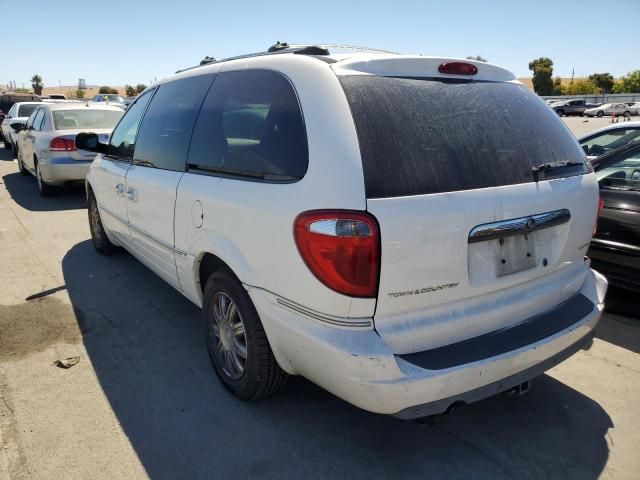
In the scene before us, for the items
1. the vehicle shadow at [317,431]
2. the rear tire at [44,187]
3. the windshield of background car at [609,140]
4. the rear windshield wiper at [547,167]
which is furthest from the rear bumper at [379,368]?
the rear tire at [44,187]

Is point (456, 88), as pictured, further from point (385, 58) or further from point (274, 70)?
point (274, 70)

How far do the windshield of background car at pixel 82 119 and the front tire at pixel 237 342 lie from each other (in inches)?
286

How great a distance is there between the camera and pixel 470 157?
7.55 ft

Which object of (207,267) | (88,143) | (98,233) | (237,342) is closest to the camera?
(237,342)

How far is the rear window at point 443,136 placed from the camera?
83.1 inches

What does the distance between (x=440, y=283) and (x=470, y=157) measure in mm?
621

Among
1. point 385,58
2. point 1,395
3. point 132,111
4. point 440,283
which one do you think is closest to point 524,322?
point 440,283

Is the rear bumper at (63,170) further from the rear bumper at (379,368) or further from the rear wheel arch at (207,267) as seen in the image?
the rear bumper at (379,368)

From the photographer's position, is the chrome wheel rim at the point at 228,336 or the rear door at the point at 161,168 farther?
the rear door at the point at 161,168

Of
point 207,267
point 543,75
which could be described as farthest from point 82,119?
point 543,75

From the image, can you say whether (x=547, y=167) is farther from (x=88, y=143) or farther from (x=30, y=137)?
(x=30, y=137)

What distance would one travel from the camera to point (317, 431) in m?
2.67

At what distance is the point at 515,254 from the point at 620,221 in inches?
86.8

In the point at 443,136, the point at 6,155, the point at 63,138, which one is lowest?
the point at 6,155
